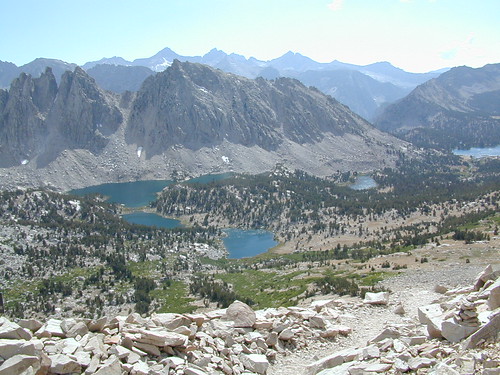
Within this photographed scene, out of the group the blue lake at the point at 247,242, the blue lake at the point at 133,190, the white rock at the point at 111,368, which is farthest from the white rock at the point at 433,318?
the blue lake at the point at 133,190

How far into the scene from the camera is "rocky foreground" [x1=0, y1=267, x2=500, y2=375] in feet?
49.3

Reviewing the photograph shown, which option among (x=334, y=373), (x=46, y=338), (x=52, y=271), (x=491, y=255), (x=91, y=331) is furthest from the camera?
(x=52, y=271)

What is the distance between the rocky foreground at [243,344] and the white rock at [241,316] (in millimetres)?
51

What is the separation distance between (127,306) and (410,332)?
150ft

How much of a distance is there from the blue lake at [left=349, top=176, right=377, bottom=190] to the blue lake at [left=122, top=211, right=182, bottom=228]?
8353 cm

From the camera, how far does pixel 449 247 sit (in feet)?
173

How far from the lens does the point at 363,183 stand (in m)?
188

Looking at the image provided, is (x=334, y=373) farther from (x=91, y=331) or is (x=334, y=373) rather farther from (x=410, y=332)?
(x=91, y=331)

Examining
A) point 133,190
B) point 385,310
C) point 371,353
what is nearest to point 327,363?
point 371,353

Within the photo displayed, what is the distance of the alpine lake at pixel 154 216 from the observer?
352 ft

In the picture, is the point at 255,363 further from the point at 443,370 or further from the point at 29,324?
the point at 29,324

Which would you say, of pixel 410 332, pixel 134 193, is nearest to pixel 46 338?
pixel 410 332

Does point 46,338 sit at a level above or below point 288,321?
above

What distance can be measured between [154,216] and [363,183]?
9622 cm
